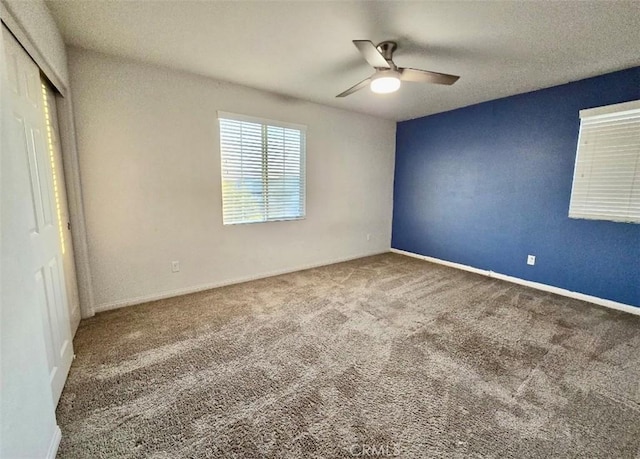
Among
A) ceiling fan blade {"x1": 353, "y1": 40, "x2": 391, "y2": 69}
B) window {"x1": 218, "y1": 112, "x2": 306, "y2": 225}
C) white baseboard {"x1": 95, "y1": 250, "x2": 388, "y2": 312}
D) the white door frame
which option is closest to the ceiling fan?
ceiling fan blade {"x1": 353, "y1": 40, "x2": 391, "y2": 69}

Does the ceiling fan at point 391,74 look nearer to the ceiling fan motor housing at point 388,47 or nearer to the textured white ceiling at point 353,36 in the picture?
the ceiling fan motor housing at point 388,47

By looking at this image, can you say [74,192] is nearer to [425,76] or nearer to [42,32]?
[42,32]

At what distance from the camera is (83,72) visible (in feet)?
7.74

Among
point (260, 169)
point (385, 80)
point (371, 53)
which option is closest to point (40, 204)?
point (260, 169)

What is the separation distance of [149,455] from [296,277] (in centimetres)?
252

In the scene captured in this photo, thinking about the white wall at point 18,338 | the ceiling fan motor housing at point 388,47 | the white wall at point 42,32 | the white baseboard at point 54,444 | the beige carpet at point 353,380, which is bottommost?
the beige carpet at point 353,380

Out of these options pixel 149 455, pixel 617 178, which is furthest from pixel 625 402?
pixel 149 455

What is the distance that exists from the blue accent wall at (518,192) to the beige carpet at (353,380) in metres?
0.53

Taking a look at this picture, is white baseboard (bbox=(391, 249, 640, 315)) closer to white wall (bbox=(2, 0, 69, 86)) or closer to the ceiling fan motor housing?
the ceiling fan motor housing

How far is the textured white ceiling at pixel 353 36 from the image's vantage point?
5.90ft

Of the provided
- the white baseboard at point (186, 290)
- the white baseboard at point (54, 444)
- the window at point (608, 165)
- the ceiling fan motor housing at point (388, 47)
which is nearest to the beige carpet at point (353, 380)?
the white baseboard at point (54, 444)

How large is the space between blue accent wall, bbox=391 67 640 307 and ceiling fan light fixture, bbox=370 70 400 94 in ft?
7.16

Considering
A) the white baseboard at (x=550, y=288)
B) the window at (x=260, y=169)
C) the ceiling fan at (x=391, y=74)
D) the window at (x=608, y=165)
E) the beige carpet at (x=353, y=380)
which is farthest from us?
the window at (x=260, y=169)

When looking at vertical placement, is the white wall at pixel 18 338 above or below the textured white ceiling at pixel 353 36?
below
